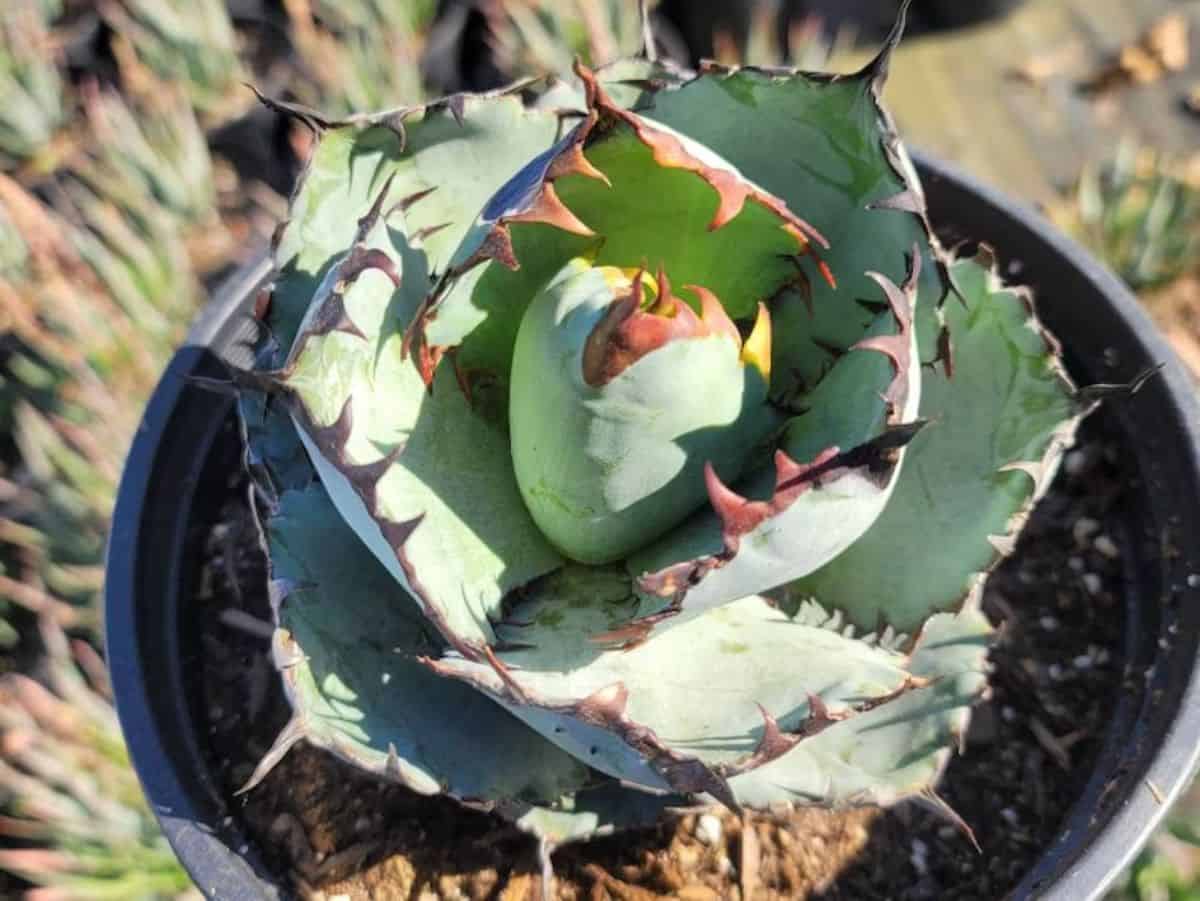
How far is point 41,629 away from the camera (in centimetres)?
146

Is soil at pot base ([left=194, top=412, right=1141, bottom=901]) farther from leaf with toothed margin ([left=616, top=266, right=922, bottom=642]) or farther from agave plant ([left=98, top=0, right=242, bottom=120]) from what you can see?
agave plant ([left=98, top=0, right=242, bottom=120])

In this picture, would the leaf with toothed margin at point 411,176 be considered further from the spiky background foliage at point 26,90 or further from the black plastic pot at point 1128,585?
the spiky background foliage at point 26,90

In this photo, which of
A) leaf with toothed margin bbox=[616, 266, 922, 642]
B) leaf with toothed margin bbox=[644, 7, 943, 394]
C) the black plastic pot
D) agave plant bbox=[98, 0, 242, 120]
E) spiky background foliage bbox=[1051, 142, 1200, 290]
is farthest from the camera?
agave plant bbox=[98, 0, 242, 120]

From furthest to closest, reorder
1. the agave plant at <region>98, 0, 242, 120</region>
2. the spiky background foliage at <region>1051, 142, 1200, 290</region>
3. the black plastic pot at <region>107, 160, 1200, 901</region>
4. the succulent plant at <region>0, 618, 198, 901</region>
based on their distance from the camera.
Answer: the agave plant at <region>98, 0, 242, 120</region> → the spiky background foliage at <region>1051, 142, 1200, 290</region> → the succulent plant at <region>0, 618, 198, 901</region> → the black plastic pot at <region>107, 160, 1200, 901</region>

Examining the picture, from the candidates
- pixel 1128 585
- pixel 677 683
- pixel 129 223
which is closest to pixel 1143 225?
pixel 1128 585

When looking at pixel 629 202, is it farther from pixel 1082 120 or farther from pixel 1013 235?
pixel 1082 120

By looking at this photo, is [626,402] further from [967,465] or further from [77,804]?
[77,804]

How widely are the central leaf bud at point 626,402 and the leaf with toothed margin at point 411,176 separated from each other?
0.13m

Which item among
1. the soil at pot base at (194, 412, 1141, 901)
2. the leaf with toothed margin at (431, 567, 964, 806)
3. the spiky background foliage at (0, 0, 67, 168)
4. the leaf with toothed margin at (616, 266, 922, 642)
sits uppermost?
the spiky background foliage at (0, 0, 67, 168)

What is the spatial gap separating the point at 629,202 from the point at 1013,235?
56cm

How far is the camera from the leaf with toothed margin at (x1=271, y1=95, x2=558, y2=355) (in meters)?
0.75

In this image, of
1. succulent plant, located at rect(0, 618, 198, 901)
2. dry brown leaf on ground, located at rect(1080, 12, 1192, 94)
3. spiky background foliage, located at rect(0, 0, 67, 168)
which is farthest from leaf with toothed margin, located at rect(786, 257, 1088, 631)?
dry brown leaf on ground, located at rect(1080, 12, 1192, 94)

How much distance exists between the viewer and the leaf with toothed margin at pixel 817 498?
588 millimetres

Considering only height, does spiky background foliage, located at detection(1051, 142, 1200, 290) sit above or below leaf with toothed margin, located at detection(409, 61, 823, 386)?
above
